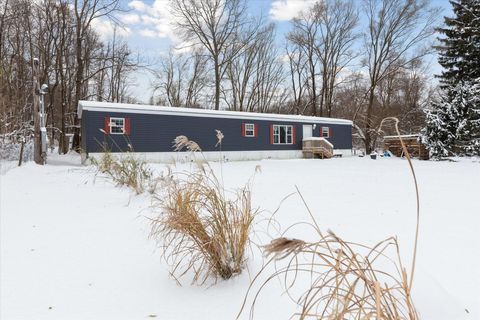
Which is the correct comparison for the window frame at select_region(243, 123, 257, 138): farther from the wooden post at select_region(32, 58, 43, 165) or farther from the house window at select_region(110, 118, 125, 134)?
the wooden post at select_region(32, 58, 43, 165)

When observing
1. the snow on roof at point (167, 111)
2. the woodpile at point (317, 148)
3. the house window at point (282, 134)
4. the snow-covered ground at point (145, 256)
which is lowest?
the snow-covered ground at point (145, 256)

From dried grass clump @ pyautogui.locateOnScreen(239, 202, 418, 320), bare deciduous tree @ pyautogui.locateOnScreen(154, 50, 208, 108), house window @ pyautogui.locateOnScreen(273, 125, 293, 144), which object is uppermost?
bare deciduous tree @ pyautogui.locateOnScreen(154, 50, 208, 108)

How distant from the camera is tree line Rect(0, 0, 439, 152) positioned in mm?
19812

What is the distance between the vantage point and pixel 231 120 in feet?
54.2

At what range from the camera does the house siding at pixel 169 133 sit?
1272 centimetres

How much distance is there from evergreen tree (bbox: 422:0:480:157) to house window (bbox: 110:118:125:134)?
50.6 ft

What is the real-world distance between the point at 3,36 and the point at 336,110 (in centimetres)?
2650

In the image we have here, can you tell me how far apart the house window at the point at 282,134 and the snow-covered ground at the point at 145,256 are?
13.1 metres

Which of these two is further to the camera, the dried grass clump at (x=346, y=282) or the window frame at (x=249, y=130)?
the window frame at (x=249, y=130)

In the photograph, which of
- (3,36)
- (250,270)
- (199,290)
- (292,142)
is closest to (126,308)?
(199,290)

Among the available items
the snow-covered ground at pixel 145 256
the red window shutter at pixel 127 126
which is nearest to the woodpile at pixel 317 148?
the red window shutter at pixel 127 126

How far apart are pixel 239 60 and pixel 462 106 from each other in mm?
18930

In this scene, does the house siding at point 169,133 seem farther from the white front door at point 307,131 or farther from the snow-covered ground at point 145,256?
the snow-covered ground at point 145,256

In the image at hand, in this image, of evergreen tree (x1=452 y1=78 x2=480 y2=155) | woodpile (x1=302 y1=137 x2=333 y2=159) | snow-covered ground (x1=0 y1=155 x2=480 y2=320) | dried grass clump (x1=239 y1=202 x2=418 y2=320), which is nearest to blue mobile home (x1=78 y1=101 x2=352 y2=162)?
woodpile (x1=302 y1=137 x2=333 y2=159)
